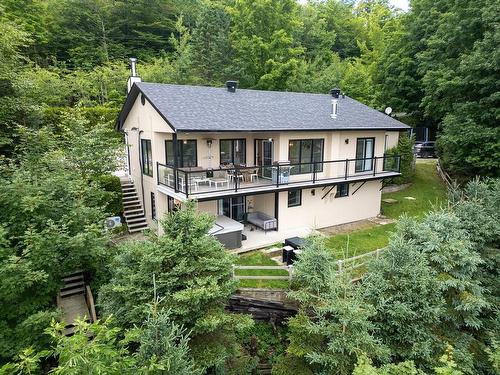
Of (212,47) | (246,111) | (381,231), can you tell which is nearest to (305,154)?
(246,111)

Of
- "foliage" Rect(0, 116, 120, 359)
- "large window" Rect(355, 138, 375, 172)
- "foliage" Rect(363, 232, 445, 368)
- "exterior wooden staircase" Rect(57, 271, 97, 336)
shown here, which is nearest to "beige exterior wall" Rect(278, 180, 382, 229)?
"large window" Rect(355, 138, 375, 172)

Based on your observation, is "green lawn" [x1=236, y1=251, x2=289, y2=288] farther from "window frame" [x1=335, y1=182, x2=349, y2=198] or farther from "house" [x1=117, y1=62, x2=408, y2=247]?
"window frame" [x1=335, y1=182, x2=349, y2=198]

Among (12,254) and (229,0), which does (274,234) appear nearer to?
(12,254)

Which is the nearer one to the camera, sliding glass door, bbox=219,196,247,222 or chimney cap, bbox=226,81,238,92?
sliding glass door, bbox=219,196,247,222

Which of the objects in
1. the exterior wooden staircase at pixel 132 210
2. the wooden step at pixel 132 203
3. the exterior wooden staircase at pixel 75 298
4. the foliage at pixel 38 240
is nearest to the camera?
the foliage at pixel 38 240

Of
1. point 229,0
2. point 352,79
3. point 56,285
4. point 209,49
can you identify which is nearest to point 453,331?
point 56,285

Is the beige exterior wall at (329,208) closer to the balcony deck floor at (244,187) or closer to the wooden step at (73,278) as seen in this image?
the balcony deck floor at (244,187)

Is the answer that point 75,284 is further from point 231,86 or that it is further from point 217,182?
point 231,86

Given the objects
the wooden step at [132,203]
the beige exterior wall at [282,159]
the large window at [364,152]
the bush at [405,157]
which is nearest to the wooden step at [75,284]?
the beige exterior wall at [282,159]
